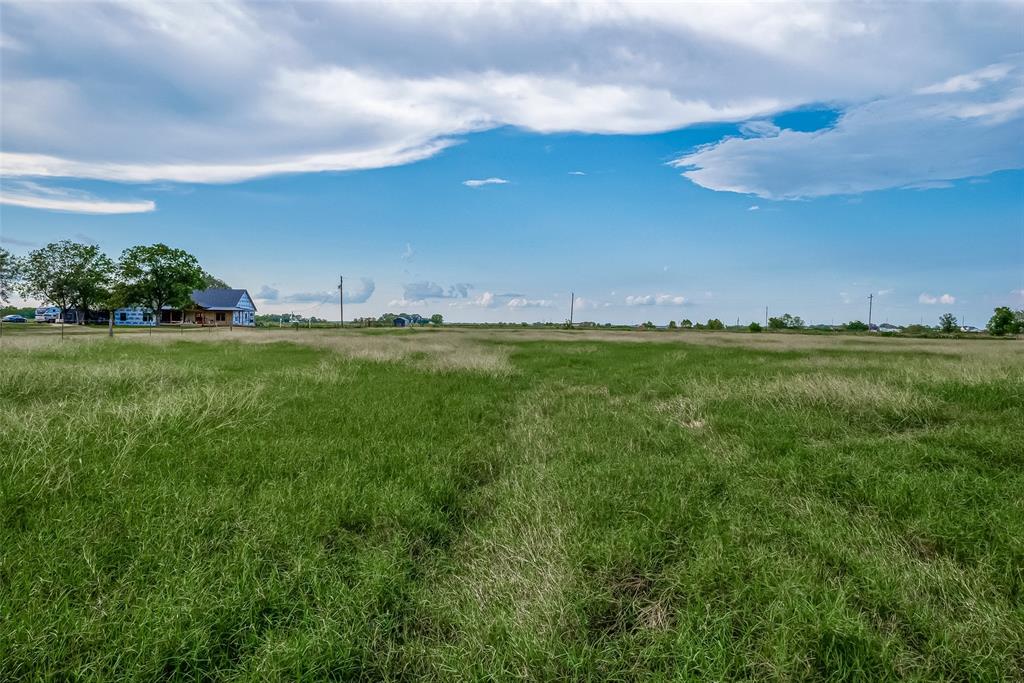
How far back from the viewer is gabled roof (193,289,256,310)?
266 feet

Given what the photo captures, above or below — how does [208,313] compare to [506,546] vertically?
above

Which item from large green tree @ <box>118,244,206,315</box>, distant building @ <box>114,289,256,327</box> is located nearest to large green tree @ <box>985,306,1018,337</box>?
Result: large green tree @ <box>118,244,206,315</box>

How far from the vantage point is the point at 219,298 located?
8356 cm

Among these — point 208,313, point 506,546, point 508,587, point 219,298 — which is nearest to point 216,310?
point 208,313

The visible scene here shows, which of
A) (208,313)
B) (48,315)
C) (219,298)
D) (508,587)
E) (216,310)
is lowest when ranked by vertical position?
(508,587)

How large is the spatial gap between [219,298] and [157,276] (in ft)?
146

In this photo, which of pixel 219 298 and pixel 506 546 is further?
pixel 219 298

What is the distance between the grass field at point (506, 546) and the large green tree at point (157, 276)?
43.3 metres

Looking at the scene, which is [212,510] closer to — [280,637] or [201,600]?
[201,600]

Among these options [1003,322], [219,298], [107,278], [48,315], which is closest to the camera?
[107,278]

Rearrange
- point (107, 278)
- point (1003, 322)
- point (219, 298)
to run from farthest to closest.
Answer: point (219, 298) < point (1003, 322) < point (107, 278)

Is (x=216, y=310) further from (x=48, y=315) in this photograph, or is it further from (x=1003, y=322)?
(x=1003, y=322)

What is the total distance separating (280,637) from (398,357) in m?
16.8

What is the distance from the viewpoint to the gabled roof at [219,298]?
81.1 m
